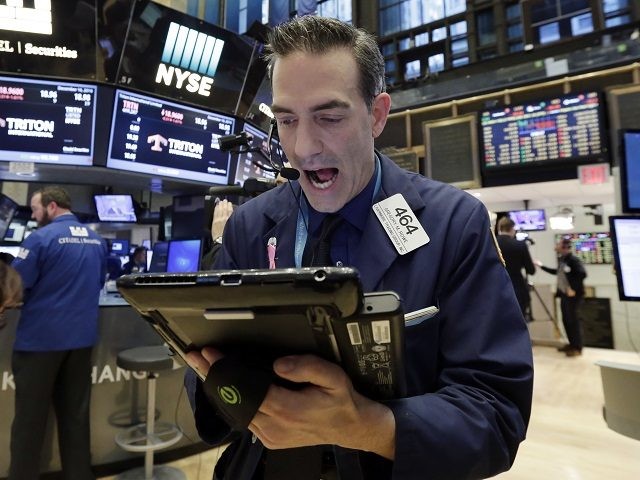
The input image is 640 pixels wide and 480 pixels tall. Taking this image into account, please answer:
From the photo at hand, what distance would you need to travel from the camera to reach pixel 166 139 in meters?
3.27

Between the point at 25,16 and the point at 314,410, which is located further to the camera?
the point at 25,16

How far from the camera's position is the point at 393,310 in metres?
0.49

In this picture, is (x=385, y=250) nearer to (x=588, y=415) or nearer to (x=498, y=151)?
(x=588, y=415)

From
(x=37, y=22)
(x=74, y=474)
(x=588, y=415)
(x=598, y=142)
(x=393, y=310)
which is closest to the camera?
(x=393, y=310)

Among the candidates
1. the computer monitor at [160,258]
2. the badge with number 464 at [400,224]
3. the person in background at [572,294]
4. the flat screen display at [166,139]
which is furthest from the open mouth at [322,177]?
the person in background at [572,294]

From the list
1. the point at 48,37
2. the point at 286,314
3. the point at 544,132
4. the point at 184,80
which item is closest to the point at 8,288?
the point at 48,37

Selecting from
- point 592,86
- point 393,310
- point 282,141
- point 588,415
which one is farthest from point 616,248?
point 592,86

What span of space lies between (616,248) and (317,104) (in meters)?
1.80

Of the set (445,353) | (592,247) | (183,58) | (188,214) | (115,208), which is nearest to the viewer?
(445,353)

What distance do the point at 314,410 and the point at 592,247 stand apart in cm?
802

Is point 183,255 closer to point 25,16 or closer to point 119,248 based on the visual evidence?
point 25,16

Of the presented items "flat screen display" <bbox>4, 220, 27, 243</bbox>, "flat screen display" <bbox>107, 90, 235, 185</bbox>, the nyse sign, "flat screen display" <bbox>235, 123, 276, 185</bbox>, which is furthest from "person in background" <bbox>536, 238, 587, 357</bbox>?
"flat screen display" <bbox>4, 220, 27, 243</bbox>

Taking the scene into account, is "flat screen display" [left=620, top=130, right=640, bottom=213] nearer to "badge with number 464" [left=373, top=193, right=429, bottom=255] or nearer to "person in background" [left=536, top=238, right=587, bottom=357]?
"badge with number 464" [left=373, top=193, right=429, bottom=255]

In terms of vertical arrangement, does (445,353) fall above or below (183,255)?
below
